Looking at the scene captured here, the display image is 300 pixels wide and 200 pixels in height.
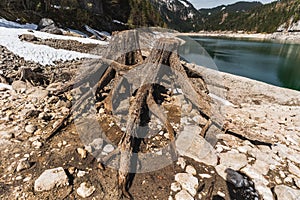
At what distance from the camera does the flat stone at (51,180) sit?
7.04 feet

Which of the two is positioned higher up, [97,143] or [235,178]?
[97,143]

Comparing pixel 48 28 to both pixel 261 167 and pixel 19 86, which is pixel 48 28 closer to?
pixel 19 86

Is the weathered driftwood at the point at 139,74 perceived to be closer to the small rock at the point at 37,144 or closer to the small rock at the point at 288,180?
the small rock at the point at 37,144

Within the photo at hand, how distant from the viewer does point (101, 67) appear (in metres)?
4.14

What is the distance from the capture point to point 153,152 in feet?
9.53

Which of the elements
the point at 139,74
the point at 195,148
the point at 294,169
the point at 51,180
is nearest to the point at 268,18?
the point at 139,74

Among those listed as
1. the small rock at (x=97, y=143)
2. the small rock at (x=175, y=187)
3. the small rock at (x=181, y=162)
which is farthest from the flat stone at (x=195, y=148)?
the small rock at (x=97, y=143)

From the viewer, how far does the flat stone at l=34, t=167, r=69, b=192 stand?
2.14m

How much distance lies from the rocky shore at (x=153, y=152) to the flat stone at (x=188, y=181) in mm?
13

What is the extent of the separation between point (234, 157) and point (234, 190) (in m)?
0.68

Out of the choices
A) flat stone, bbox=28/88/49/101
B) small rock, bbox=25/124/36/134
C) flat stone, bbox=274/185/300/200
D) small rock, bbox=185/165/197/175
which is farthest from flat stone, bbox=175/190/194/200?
flat stone, bbox=28/88/49/101

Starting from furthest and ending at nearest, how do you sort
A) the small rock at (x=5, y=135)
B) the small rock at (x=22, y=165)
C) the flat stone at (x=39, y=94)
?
the flat stone at (x=39, y=94), the small rock at (x=5, y=135), the small rock at (x=22, y=165)

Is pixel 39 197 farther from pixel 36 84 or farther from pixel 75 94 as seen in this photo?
pixel 36 84

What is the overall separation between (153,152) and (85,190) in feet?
3.72
